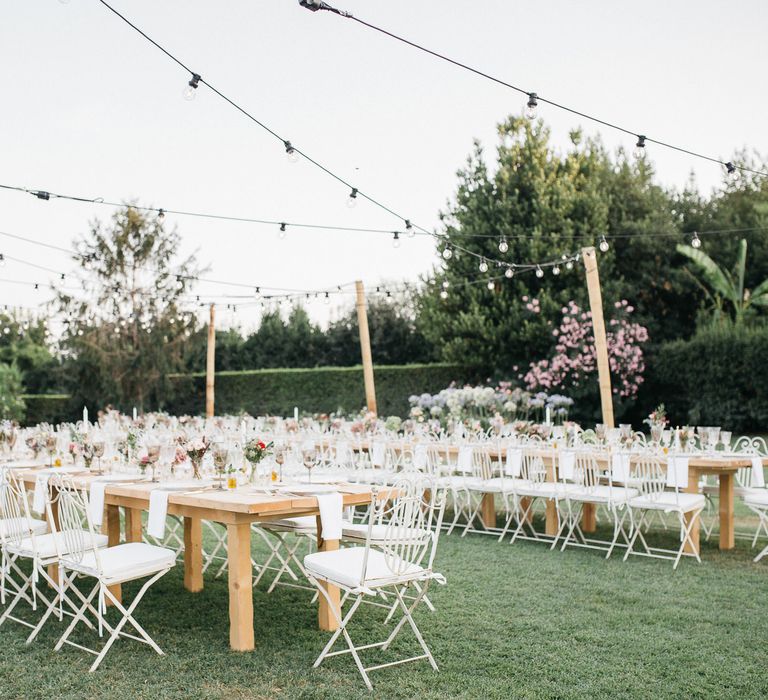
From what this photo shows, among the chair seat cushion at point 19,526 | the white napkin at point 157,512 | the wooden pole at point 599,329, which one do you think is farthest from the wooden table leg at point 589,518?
the chair seat cushion at point 19,526

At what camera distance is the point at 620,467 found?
6957 mm

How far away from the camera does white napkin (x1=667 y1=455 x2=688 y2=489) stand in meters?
6.82

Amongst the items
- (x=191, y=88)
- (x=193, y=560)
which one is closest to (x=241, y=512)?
(x=193, y=560)

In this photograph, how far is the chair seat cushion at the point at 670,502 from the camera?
21.4 ft

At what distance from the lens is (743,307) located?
17.9 metres

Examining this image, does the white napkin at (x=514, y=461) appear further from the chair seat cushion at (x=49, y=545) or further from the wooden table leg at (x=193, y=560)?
the chair seat cushion at (x=49, y=545)

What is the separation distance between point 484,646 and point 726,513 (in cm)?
373

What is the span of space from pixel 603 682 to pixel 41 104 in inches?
413

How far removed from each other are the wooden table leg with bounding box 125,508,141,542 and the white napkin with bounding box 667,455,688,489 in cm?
438

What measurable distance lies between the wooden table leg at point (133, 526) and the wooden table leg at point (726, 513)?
16.2ft

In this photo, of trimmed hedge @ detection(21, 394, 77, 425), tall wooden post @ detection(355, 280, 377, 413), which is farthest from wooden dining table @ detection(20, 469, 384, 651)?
trimmed hedge @ detection(21, 394, 77, 425)

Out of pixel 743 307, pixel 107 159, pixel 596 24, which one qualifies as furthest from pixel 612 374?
pixel 107 159

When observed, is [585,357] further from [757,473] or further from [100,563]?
[100,563]

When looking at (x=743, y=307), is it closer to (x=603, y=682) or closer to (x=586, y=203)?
(x=586, y=203)
